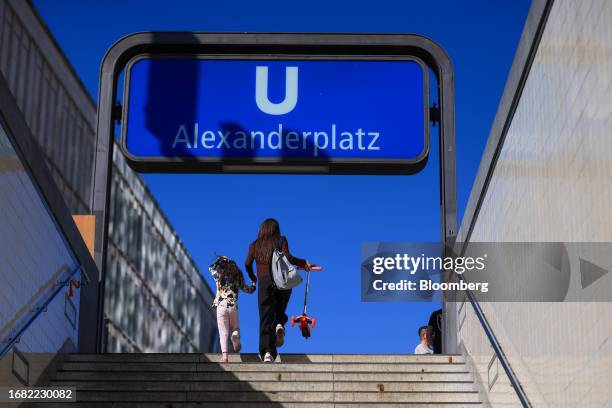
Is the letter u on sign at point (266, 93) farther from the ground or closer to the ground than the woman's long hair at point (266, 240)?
farther from the ground

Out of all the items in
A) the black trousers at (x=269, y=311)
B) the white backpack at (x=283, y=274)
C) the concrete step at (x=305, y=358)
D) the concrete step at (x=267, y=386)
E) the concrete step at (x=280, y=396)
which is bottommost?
the concrete step at (x=280, y=396)

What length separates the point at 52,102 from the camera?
4119cm

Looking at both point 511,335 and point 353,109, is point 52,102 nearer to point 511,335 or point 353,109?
point 353,109

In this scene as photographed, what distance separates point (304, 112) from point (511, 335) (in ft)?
21.4

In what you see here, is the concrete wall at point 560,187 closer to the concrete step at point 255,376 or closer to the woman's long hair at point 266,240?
the concrete step at point 255,376

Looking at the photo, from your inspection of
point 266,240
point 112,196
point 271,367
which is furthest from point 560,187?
point 112,196

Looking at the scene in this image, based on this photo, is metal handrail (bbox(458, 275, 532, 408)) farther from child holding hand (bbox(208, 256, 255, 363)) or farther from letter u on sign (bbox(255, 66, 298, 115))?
letter u on sign (bbox(255, 66, 298, 115))

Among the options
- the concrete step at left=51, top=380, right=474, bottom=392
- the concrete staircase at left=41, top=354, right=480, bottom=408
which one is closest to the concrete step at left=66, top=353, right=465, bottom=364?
the concrete staircase at left=41, top=354, right=480, bottom=408

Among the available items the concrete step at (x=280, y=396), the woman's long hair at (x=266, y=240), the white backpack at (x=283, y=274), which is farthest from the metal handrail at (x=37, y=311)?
the white backpack at (x=283, y=274)

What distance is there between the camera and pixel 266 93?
55.2ft

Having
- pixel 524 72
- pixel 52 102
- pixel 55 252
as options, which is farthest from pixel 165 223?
pixel 524 72

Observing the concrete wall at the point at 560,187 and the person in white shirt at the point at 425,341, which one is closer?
the concrete wall at the point at 560,187

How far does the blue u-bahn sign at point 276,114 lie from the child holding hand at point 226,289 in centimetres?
254

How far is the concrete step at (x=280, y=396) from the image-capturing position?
38.8 ft
